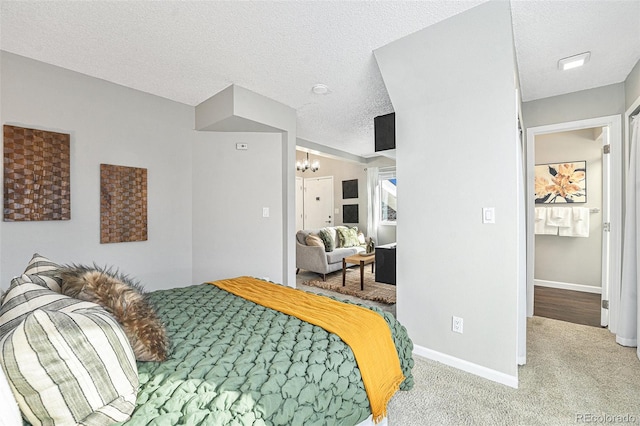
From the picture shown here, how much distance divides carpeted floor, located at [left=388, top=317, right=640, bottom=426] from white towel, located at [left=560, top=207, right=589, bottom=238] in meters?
2.20

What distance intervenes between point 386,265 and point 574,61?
2.60 m

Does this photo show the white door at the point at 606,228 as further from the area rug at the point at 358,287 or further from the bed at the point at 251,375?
the bed at the point at 251,375

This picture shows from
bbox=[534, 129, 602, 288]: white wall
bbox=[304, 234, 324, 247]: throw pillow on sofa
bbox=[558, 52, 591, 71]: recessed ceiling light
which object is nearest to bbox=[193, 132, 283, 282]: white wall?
bbox=[304, 234, 324, 247]: throw pillow on sofa

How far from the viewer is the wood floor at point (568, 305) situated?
10.7 ft

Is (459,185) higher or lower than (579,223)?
higher

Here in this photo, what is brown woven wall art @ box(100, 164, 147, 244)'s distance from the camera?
9.27ft

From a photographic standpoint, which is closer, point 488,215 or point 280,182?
point 488,215

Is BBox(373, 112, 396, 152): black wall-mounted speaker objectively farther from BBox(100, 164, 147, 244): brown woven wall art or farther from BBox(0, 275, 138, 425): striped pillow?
BBox(0, 275, 138, 425): striped pillow

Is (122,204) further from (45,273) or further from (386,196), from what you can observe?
(386,196)

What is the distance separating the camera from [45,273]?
4.61ft

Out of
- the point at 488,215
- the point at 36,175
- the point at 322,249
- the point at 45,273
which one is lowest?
the point at 322,249

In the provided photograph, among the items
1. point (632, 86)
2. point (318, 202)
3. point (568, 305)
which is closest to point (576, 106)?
point (632, 86)

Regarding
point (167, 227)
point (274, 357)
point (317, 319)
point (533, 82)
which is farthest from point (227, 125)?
point (533, 82)

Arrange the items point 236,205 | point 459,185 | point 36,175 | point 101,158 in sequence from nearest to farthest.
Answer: point 459,185 < point 36,175 < point 101,158 < point 236,205
